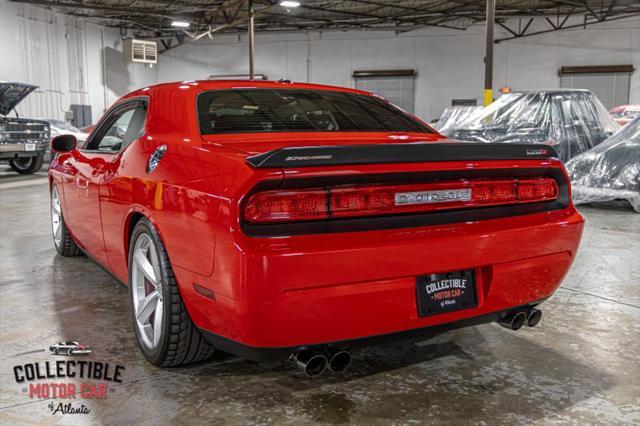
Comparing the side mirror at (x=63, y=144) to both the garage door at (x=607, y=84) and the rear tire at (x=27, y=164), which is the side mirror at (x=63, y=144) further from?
the garage door at (x=607, y=84)

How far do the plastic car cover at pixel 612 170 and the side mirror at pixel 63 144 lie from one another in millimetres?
6145

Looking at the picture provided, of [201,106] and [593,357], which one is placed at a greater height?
[201,106]

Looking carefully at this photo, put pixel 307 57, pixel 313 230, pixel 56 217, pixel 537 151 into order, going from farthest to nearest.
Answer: pixel 307 57
pixel 56 217
pixel 537 151
pixel 313 230

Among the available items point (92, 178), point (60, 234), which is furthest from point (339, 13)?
point (92, 178)

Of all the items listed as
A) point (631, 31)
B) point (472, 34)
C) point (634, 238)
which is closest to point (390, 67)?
point (472, 34)

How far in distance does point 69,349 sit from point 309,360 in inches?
50.5

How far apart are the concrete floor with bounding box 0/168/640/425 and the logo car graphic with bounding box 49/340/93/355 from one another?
1.5 inches

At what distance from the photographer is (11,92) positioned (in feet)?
34.8

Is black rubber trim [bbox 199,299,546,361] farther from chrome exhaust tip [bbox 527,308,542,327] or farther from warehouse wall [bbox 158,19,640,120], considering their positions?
warehouse wall [bbox 158,19,640,120]

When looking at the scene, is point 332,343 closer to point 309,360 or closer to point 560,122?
point 309,360

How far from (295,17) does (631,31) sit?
11682mm

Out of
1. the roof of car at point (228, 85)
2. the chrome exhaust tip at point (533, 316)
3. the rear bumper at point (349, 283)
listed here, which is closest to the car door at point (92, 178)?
the roof of car at point (228, 85)

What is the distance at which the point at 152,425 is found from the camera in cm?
201

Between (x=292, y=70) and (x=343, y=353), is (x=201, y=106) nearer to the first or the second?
(x=343, y=353)
